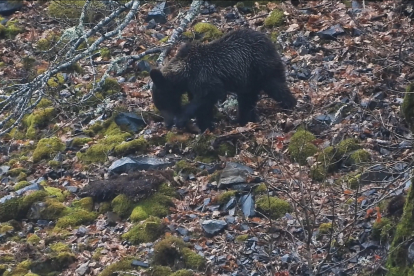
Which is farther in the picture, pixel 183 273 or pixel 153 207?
pixel 153 207

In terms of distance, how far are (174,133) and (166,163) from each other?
3.28 feet

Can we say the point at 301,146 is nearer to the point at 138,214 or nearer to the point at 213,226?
the point at 213,226

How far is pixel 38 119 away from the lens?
42.1 ft

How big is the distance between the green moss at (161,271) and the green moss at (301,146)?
2.61 metres

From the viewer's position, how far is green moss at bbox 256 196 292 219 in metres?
8.73

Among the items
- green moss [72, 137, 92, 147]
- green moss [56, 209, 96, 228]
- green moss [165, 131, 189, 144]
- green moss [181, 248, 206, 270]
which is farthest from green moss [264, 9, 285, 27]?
green moss [181, 248, 206, 270]

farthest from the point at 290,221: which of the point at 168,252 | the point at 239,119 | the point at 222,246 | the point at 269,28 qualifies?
the point at 269,28

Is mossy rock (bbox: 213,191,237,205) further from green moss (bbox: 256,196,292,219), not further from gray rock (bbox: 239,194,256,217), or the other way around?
green moss (bbox: 256,196,292,219)

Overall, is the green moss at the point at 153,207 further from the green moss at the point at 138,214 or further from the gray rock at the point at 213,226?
the gray rock at the point at 213,226

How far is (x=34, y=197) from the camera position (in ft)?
32.9

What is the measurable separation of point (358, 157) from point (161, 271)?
9.97 ft

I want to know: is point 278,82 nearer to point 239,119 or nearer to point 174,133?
point 239,119

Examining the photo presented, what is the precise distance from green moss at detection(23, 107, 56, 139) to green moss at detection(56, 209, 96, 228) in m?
3.32

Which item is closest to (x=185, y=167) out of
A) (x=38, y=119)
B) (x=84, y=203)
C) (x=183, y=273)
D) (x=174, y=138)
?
(x=174, y=138)
